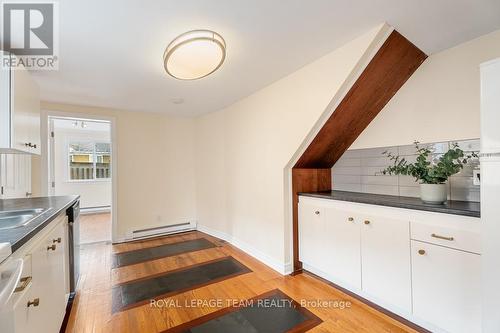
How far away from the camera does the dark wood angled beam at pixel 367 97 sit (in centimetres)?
186

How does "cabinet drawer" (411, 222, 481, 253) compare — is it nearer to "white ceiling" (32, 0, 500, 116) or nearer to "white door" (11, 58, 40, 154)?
"white ceiling" (32, 0, 500, 116)

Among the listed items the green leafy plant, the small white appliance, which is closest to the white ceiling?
Answer: the small white appliance

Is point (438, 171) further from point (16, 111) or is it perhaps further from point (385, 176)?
point (16, 111)

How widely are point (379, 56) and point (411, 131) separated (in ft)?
2.46

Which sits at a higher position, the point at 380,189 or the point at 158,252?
the point at 380,189

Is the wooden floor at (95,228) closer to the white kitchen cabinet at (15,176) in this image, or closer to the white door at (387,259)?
the white kitchen cabinet at (15,176)

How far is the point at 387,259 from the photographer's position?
1.82m

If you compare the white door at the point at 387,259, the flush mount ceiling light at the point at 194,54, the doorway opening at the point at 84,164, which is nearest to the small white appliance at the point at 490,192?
the white door at the point at 387,259

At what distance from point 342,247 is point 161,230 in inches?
120

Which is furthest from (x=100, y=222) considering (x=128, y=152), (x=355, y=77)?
(x=355, y=77)

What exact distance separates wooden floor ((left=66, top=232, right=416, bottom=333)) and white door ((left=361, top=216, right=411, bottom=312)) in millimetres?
171

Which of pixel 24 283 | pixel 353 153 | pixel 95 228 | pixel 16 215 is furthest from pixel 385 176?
pixel 95 228

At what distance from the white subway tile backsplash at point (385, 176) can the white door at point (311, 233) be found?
0.56 m

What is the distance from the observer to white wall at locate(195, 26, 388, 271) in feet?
6.92
